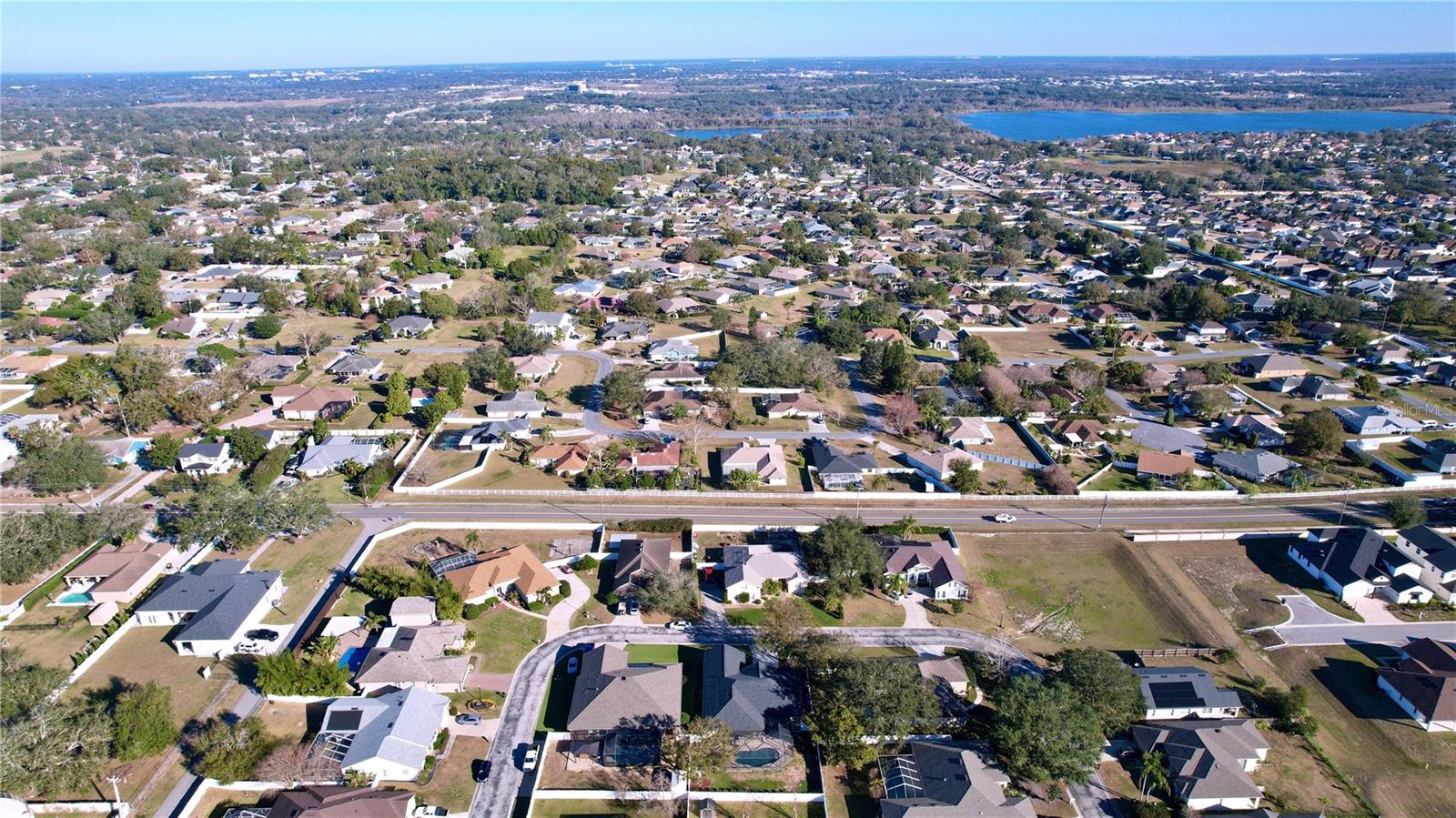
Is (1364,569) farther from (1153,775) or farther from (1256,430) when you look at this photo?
(1153,775)

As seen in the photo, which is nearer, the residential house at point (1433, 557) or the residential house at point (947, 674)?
the residential house at point (947, 674)

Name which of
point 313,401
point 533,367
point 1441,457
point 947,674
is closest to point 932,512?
point 947,674

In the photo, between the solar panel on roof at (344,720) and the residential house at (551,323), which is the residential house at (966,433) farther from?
the solar panel on roof at (344,720)

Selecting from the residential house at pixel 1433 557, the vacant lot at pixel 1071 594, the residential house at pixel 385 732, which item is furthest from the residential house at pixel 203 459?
the residential house at pixel 1433 557

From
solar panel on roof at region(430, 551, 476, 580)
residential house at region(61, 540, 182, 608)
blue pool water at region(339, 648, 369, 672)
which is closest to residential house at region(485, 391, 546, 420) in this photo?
solar panel on roof at region(430, 551, 476, 580)

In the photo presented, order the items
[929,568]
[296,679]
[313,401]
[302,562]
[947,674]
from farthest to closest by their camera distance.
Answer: [313,401], [302,562], [929,568], [947,674], [296,679]

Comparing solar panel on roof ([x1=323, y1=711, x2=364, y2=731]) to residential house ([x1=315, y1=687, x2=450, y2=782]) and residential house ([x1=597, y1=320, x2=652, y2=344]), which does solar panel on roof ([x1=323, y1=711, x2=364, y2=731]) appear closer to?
residential house ([x1=315, y1=687, x2=450, y2=782])
